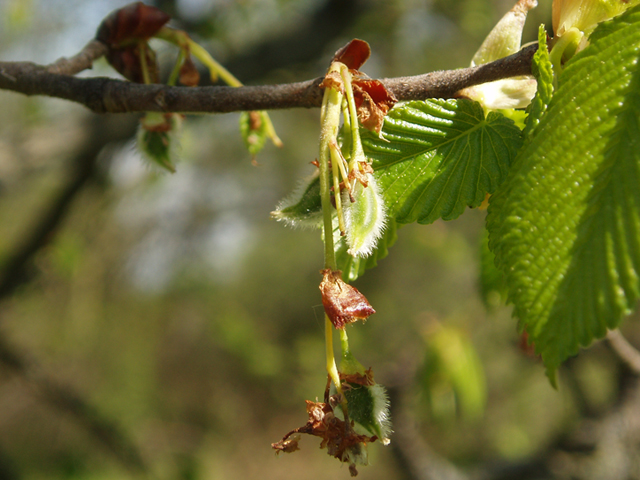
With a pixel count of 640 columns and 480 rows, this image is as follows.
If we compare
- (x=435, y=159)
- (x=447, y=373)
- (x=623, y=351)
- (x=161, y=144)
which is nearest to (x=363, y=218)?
(x=435, y=159)

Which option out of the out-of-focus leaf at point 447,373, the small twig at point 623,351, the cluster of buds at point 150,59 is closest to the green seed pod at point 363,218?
the cluster of buds at point 150,59

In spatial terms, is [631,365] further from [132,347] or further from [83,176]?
[132,347]

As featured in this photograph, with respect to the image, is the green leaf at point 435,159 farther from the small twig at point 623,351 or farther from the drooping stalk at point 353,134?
the small twig at point 623,351

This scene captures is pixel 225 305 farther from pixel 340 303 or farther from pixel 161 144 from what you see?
pixel 340 303

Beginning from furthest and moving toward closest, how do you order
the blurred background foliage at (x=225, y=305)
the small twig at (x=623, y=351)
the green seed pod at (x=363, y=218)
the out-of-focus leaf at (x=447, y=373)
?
the blurred background foliage at (x=225, y=305)
the out-of-focus leaf at (x=447, y=373)
the small twig at (x=623, y=351)
the green seed pod at (x=363, y=218)

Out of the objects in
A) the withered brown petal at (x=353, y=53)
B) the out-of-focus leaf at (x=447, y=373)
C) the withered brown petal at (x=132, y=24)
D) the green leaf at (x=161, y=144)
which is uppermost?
the withered brown petal at (x=132, y=24)

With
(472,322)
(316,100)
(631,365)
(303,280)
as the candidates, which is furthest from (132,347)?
(316,100)

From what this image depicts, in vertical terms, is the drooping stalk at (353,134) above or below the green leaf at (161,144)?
below
